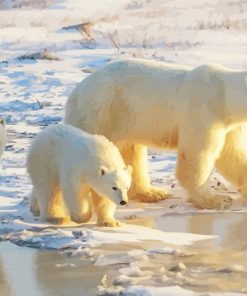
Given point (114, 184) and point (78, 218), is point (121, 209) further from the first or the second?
point (114, 184)

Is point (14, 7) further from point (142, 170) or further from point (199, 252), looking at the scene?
point (199, 252)

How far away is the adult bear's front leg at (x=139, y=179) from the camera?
7688 millimetres

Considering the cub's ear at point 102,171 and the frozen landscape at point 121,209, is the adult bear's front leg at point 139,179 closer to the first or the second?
the frozen landscape at point 121,209

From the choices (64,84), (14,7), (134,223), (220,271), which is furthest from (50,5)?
(220,271)

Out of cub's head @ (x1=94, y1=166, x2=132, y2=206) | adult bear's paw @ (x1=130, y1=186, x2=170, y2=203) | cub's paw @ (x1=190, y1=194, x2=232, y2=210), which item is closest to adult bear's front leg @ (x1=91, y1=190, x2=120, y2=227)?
cub's head @ (x1=94, y1=166, x2=132, y2=206)

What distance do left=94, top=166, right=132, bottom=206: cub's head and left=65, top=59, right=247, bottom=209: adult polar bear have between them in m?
1.02

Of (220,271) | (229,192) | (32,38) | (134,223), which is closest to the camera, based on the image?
(220,271)

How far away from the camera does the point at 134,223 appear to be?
6.69 metres

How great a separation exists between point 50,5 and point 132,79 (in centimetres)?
1040

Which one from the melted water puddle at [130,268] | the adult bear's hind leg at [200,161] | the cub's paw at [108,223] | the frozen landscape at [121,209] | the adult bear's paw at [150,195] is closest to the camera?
the melted water puddle at [130,268]

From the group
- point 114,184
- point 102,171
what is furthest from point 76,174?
point 114,184

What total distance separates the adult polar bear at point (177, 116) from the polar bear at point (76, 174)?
66 cm

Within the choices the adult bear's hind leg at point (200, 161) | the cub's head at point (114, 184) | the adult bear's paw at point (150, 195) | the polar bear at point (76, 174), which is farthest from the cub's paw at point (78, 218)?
the adult bear's paw at point (150, 195)

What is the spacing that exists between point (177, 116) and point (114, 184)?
4.05 ft
